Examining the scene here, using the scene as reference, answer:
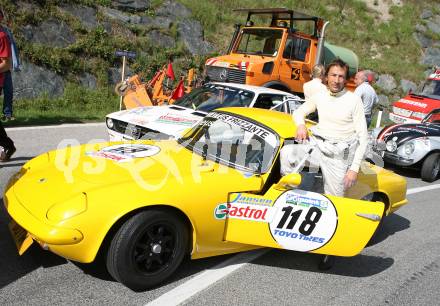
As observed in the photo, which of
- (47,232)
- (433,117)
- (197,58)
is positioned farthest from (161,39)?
(47,232)

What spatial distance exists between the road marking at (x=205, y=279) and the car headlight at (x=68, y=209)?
0.83 meters

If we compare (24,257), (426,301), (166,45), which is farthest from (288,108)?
(166,45)

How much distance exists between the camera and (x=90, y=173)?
3527 mm

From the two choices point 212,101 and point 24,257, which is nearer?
point 24,257

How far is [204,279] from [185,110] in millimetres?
3722

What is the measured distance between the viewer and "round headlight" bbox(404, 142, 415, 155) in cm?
803

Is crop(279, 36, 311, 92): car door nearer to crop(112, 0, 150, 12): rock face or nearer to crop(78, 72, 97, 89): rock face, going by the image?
crop(78, 72, 97, 89): rock face

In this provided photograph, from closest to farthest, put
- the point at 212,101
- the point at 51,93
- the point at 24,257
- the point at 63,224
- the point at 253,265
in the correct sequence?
the point at 63,224 → the point at 24,257 → the point at 253,265 → the point at 212,101 → the point at 51,93

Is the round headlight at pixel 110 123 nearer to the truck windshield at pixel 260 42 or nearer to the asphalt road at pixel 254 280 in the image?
the asphalt road at pixel 254 280

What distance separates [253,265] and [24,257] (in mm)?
1913

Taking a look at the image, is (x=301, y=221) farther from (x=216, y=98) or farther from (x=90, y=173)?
(x=216, y=98)

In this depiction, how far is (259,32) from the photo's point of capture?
12.3 m

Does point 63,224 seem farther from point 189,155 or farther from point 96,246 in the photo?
point 189,155

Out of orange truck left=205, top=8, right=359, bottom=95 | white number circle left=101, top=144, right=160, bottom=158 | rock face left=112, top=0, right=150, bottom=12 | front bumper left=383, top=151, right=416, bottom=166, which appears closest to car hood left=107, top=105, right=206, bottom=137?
white number circle left=101, top=144, right=160, bottom=158
